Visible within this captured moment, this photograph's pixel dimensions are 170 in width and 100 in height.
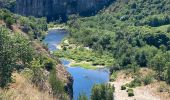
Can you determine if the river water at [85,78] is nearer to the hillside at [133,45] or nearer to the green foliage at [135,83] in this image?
the hillside at [133,45]

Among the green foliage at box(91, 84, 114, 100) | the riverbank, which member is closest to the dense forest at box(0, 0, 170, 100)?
the green foliage at box(91, 84, 114, 100)

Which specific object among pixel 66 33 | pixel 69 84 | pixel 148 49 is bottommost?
pixel 69 84

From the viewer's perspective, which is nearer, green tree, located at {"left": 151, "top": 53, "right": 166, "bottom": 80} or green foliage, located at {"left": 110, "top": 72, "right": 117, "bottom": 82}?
green tree, located at {"left": 151, "top": 53, "right": 166, "bottom": 80}

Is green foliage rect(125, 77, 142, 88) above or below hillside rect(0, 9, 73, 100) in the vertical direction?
below

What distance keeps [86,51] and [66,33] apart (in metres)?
41.1

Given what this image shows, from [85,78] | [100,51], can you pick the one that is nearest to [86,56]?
[100,51]

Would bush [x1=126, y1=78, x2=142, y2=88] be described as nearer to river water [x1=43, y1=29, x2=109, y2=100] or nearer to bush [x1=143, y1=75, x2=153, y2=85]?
bush [x1=143, y1=75, x2=153, y2=85]

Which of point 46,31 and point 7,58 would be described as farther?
point 46,31

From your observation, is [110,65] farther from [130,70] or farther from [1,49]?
[1,49]

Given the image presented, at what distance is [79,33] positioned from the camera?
179625 mm

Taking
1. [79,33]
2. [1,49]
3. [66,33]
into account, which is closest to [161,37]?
[79,33]

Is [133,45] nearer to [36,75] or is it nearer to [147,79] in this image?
[147,79]

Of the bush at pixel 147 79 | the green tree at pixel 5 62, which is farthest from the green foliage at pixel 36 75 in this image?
the bush at pixel 147 79

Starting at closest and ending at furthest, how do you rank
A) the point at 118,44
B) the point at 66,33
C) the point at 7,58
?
the point at 7,58
the point at 118,44
the point at 66,33
